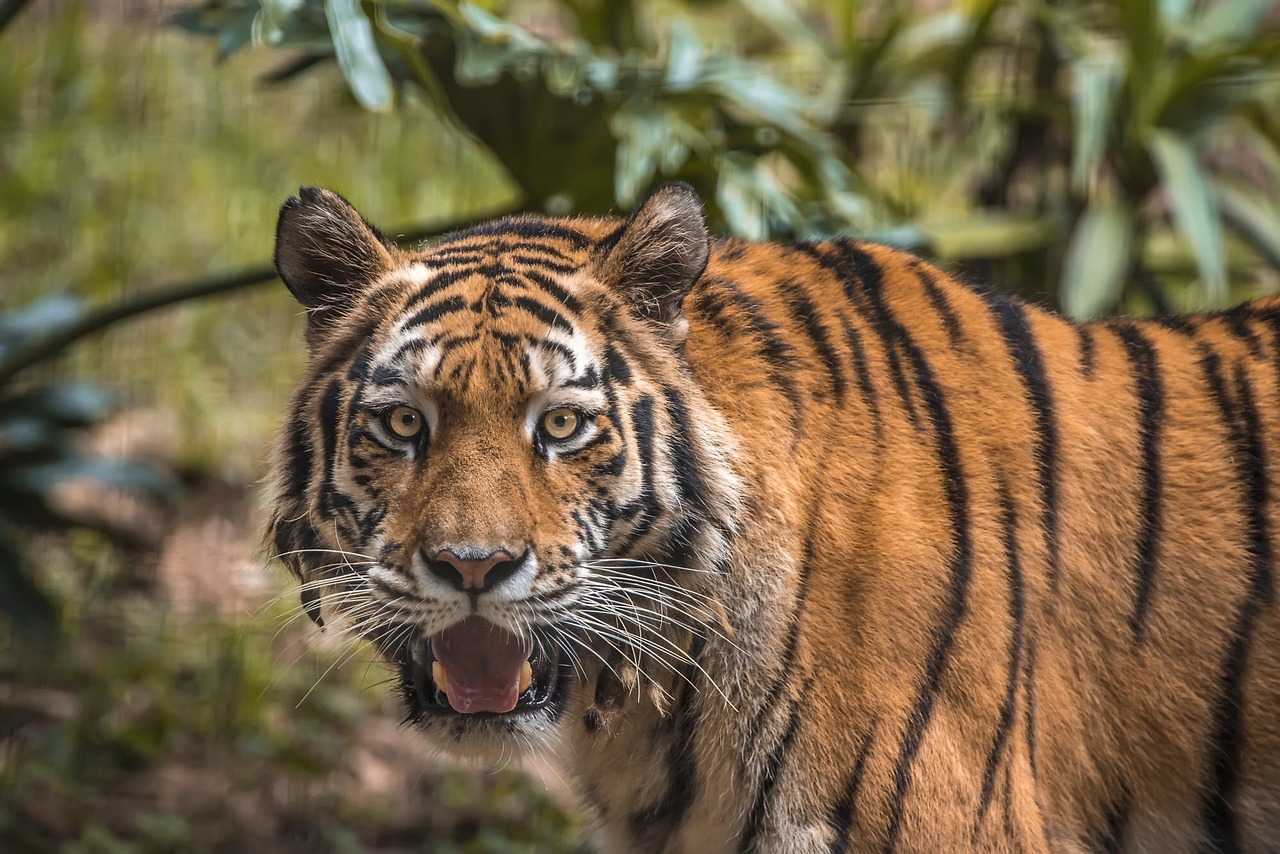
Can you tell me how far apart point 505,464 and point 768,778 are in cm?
63

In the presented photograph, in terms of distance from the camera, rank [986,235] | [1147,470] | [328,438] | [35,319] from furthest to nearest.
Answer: [986,235]
[35,319]
[1147,470]
[328,438]

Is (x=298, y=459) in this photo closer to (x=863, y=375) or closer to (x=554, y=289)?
(x=554, y=289)

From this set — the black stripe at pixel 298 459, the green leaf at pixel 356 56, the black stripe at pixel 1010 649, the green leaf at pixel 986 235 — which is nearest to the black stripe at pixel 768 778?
the black stripe at pixel 1010 649

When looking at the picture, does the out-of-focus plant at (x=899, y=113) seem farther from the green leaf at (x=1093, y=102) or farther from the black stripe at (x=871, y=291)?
the black stripe at (x=871, y=291)

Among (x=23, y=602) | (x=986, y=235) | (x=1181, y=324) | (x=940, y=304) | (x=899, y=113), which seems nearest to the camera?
(x=940, y=304)

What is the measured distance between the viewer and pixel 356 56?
97.0 inches

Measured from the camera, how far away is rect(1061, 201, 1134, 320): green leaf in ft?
13.8

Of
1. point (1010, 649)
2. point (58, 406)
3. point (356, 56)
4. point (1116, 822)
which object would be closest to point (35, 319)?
point (58, 406)

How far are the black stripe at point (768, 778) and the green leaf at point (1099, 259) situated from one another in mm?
2481

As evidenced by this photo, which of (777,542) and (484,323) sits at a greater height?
(484,323)

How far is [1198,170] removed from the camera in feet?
13.7

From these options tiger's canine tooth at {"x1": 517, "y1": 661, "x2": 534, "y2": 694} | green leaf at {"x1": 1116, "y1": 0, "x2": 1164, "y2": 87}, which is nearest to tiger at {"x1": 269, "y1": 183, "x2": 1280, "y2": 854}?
tiger's canine tooth at {"x1": 517, "y1": 661, "x2": 534, "y2": 694}

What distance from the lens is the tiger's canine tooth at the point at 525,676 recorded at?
2.04 m

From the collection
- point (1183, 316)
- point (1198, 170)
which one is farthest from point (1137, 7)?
point (1183, 316)
